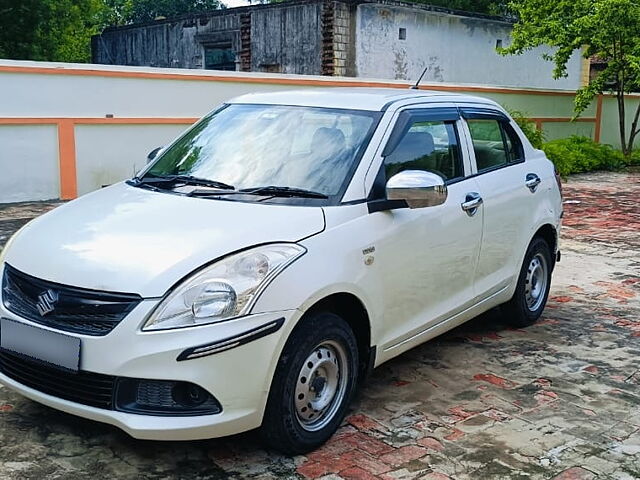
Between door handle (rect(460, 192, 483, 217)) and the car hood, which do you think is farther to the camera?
door handle (rect(460, 192, 483, 217))

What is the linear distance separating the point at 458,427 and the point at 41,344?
217 centimetres

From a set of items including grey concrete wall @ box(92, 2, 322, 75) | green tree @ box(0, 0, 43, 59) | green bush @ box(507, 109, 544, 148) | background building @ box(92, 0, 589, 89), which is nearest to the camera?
green bush @ box(507, 109, 544, 148)

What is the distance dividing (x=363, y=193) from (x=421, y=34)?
1732cm

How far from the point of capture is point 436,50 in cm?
2100

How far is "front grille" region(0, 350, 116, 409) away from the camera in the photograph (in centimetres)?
338

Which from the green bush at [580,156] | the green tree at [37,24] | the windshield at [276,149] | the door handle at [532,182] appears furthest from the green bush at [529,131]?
the green tree at [37,24]

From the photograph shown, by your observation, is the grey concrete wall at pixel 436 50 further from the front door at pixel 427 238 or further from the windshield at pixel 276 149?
the windshield at pixel 276 149

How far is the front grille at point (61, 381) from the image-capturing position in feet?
Result: 11.1

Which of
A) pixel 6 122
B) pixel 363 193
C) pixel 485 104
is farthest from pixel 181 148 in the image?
pixel 6 122

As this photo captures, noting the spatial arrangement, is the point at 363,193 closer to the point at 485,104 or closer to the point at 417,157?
the point at 417,157

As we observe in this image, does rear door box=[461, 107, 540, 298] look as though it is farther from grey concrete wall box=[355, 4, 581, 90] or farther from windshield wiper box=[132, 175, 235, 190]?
grey concrete wall box=[355, 4, 581, 90]

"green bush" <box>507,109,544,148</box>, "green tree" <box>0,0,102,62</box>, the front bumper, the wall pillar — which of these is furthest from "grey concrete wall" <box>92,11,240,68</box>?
the front bumper

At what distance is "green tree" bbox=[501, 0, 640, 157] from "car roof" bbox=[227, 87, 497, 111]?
45.5ft

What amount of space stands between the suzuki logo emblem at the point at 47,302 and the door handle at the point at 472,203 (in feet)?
8.24
